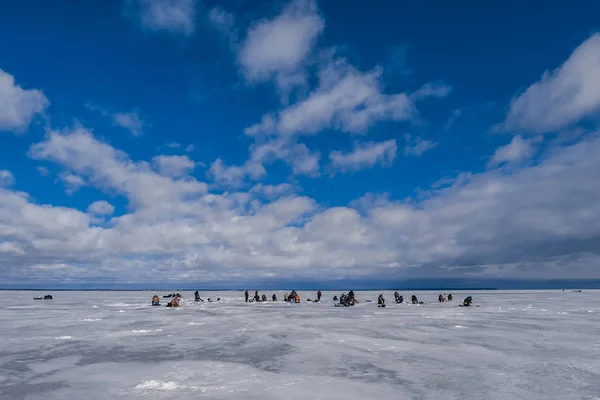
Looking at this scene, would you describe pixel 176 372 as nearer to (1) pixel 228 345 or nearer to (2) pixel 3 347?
A: (1) pixel 228 345

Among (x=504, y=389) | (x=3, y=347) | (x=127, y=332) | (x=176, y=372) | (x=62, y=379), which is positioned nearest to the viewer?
(x=504, y=389)

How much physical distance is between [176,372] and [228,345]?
15.8 ft

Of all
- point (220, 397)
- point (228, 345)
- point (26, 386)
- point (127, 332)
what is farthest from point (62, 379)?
point (127, 332)

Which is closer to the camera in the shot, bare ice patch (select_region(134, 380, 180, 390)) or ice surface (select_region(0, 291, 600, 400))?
ice surface (select_region(0, 291, 600, 400))

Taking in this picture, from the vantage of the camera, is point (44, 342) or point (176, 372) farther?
point (44, 342)

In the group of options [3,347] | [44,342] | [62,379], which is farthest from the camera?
[44,342]

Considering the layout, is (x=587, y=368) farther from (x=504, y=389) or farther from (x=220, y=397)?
(x=220, y=397)

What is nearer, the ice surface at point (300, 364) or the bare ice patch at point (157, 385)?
the ice surface at point (300, 364)

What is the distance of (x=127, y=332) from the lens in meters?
20.0

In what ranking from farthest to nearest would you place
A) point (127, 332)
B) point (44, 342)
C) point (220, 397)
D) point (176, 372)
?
point (127, 332)
point (44, 342)
point (176, 372)
point (220, 397)

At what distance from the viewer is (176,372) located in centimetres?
1106

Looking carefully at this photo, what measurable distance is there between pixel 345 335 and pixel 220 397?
35.8ft

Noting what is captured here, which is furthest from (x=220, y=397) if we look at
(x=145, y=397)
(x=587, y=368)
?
(x=587, y=368)

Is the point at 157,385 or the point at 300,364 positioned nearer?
the point at 157,385
